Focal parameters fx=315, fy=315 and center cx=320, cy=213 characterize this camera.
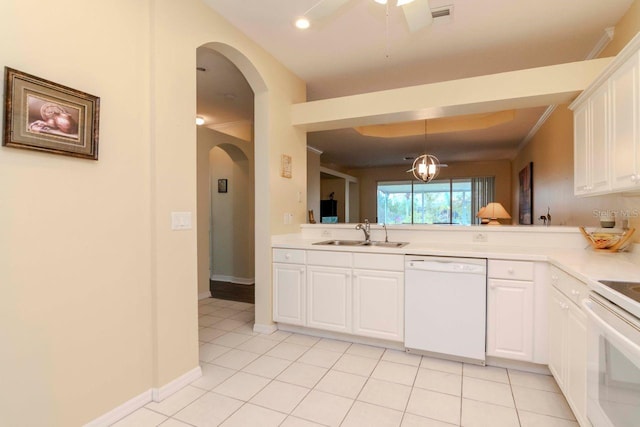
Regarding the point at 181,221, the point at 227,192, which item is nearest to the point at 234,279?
the point at 227,192

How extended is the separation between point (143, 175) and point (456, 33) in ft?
8.61

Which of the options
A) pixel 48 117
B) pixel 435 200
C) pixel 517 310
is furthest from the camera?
pixel 435 200

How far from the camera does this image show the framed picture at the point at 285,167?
3.16 meters

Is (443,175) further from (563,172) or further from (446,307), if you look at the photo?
(446,307)

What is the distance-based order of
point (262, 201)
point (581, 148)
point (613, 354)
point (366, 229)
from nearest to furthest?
point (613, 354), point (581, 148), point (262, 201), point (366, 229)

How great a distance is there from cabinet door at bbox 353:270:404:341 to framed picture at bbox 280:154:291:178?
4.02 ft

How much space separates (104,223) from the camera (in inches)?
66.1

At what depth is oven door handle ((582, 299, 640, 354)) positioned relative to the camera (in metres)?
1.05

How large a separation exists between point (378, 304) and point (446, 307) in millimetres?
527

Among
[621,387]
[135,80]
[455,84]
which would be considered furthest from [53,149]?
[455,84]

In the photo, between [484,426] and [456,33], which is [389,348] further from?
[456,33]

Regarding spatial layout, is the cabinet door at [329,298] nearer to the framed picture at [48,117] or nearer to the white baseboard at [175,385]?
the white baseboard at [175,385]

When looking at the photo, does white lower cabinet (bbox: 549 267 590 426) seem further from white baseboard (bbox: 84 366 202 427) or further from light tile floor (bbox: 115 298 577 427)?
white baseboard (bbox: 84 366 202 427)

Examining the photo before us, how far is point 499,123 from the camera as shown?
15.2ft
